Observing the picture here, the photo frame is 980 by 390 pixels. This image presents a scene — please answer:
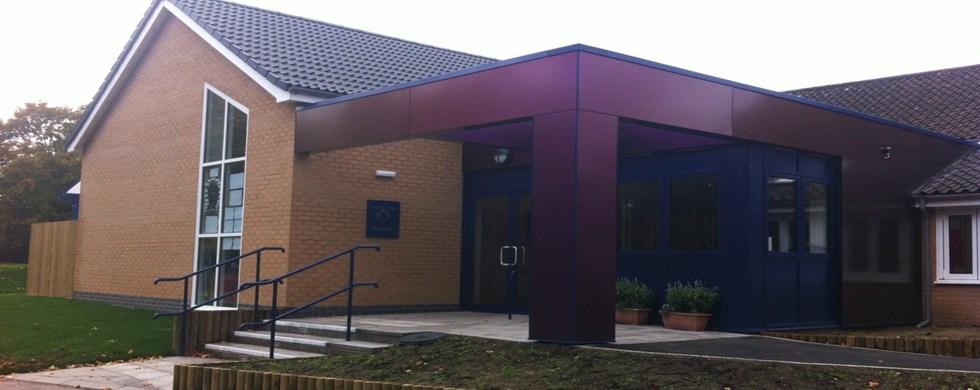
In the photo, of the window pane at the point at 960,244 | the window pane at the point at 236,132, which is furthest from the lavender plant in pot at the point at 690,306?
the window pane at the point at 236,132

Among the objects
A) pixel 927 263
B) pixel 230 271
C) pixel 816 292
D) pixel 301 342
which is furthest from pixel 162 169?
pixel 927 263

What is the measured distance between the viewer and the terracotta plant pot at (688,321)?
1241 centimetres

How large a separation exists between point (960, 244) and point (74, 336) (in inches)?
550

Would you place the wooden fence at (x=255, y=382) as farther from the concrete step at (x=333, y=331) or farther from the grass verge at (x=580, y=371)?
the concrete step at (x=333, y=331)

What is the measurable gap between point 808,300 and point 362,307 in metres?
6.67

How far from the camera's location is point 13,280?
32219mm

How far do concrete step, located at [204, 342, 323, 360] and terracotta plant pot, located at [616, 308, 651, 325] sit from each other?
14.8ft

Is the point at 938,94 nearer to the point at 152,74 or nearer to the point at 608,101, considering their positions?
the point at 608,101

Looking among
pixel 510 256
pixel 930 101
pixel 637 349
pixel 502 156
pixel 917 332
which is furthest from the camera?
pixel 930 101

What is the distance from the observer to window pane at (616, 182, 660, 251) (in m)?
13.7

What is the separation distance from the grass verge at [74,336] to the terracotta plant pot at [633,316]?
625 centimetres

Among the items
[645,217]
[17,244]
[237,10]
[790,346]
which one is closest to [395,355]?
[790,346]

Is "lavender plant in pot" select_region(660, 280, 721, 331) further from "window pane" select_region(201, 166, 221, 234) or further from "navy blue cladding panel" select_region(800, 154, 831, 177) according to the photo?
"window pane" select_region(201, 166, 221, 234)

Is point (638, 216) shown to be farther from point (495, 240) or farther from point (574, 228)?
point (574, 228)
